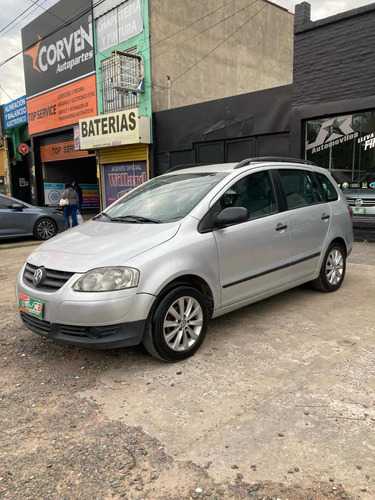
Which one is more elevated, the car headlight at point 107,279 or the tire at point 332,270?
the car headlight at point 107,279

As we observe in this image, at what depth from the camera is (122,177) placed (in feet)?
50.0

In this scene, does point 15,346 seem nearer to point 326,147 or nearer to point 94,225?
point 94,225

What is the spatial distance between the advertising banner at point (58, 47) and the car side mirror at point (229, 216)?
13.9 metres

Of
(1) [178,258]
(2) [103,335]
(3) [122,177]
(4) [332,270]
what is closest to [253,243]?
(1) [178,258]

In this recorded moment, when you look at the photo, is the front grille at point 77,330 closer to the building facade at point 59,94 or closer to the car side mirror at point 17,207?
the car side mirror at point 17,207

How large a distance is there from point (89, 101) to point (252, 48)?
22.8 ft

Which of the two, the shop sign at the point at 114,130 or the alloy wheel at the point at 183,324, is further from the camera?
the shop sign at the point at 114,130

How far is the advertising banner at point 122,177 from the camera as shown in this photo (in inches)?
571

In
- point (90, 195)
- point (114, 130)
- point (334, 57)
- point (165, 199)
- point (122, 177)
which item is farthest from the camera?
point (90, 195)

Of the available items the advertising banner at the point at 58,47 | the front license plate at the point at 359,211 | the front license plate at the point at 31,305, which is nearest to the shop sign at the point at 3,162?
the advertising banner at the point at 58,47

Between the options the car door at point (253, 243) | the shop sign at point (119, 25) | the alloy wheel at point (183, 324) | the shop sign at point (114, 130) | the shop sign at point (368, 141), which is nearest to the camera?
the alloy wheel at point (183, 324)

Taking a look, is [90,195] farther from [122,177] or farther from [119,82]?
[119,82]

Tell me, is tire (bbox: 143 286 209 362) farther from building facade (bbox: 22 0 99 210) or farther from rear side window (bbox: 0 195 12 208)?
building facade (bbox: 22 0 99 210)

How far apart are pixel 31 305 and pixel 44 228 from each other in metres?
8.67
